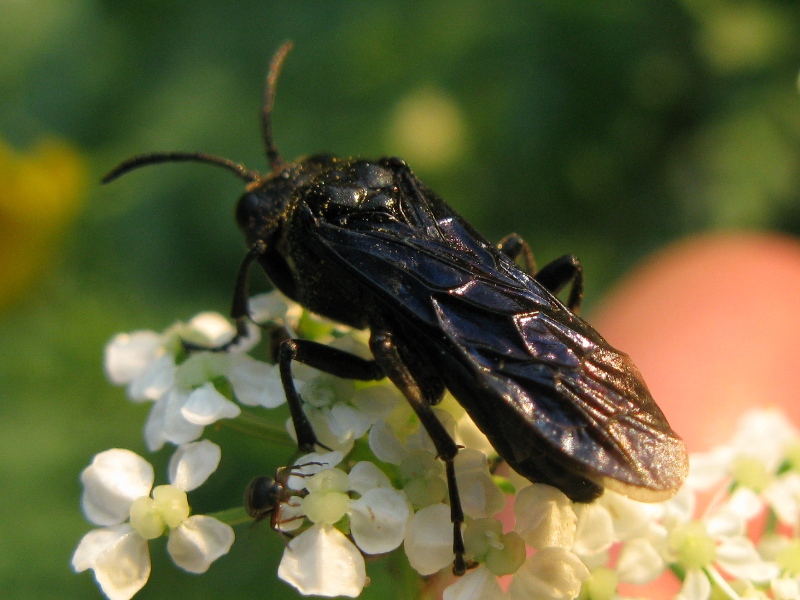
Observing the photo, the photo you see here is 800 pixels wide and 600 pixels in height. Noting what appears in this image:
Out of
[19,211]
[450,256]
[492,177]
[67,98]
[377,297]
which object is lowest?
[19,211]

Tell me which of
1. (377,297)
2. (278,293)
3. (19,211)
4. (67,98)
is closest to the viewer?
(377,297)

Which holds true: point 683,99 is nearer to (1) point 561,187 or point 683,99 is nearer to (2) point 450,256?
(1) point 561,187

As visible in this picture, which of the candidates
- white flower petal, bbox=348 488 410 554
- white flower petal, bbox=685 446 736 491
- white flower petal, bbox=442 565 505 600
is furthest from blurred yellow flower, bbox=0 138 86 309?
white flower petal, bbox=685 446 736 491

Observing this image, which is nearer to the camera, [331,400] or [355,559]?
[355,559]

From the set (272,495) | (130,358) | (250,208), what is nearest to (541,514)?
(272,495)

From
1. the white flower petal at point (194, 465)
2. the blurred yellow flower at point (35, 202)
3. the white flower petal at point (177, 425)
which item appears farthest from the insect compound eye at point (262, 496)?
the blurred yellow flower at point (35, 202)

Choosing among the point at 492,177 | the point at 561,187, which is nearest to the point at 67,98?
the point at 492,177

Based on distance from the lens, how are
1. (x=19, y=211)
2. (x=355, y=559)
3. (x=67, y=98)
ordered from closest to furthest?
(x=355, y=559) < (x=19, y=211) < (x=67, y=98)
